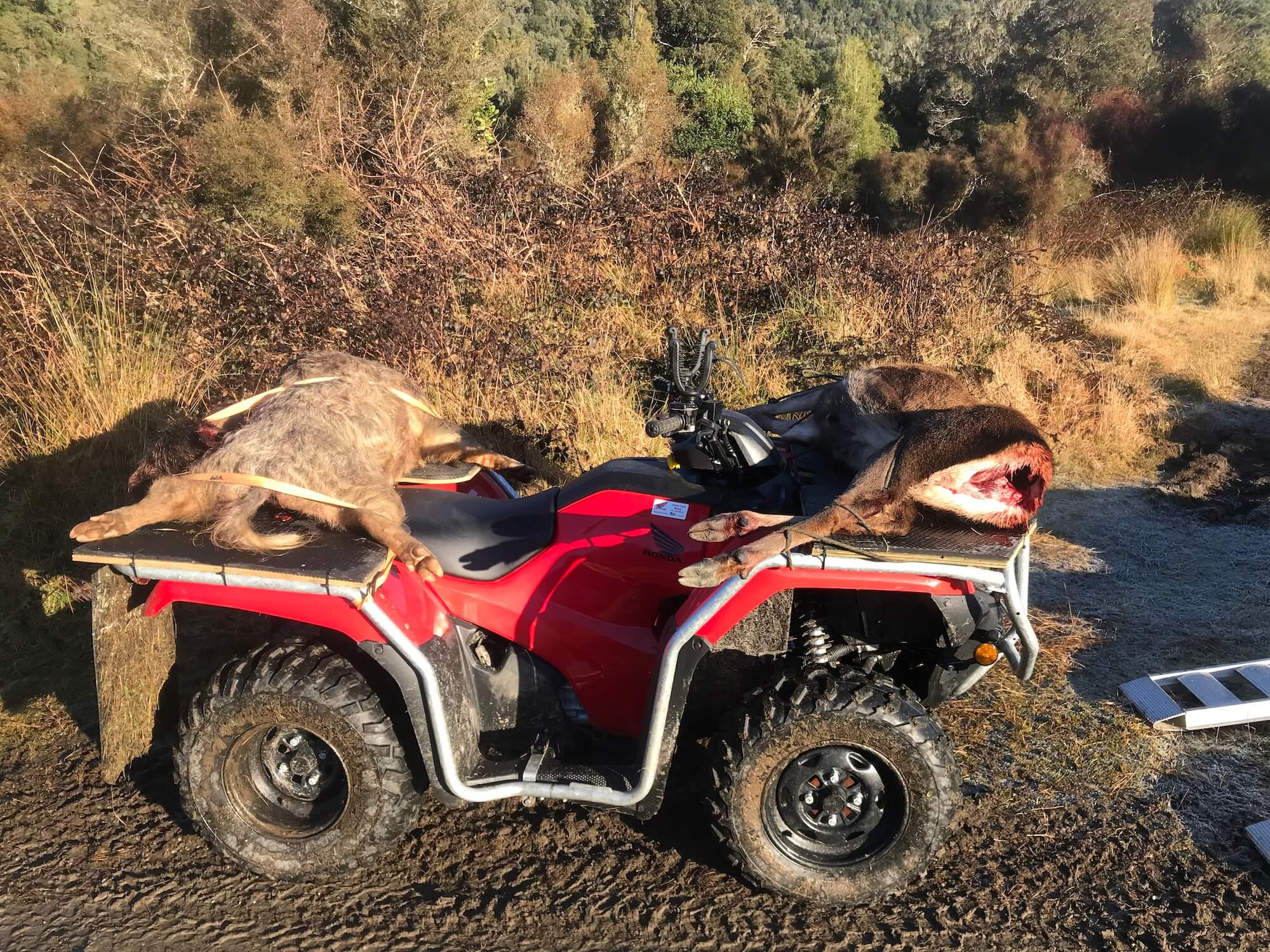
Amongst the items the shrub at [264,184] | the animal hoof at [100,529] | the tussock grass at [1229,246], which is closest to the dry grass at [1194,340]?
the tussock grass at [1229,246]

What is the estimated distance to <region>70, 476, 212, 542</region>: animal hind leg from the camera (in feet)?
8.73

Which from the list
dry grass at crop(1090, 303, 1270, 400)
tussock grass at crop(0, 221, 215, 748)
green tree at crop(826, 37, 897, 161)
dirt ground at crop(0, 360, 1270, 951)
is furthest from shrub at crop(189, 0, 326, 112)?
green tree at crop(826, 37, 897, 161)

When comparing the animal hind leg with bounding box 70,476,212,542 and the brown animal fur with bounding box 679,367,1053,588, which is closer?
the brown animal fur with bounding box 679,367,1053,588

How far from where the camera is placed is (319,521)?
281 cm

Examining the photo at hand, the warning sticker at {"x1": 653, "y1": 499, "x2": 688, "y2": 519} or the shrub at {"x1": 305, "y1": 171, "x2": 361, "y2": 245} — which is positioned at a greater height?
the shrub at {"x1": 305, "y1": 171, "x2": 361, "y2": 245}

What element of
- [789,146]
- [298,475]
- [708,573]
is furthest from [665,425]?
[789,146]

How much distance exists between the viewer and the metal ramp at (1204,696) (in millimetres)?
3312

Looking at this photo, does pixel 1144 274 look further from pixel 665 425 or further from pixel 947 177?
pixel 665 425

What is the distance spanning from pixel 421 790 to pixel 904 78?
19.4 m

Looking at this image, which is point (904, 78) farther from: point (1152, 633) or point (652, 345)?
point (1152, 633)

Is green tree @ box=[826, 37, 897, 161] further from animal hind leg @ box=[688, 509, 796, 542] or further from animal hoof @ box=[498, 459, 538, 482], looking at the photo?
animal hind leg @ box=[688, 509, 796, 542]

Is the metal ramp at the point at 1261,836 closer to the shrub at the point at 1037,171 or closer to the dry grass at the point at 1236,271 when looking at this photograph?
the dry grass at the point at 1236,271

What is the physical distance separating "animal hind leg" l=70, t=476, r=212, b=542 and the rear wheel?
0.50m

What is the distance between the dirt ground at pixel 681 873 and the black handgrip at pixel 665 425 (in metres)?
1.39
